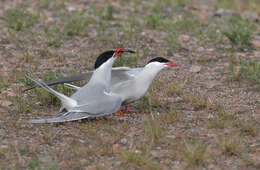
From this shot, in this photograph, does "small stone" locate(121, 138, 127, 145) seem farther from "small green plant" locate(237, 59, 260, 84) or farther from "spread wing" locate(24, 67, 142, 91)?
"small green plant" locate(237, 59, 260, 84)

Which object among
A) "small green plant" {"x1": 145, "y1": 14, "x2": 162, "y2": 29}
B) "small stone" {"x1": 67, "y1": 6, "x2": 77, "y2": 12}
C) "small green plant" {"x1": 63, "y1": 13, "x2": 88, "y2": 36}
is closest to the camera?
"small green plant" {"x1": 63, "y1": 13, "x2": 88, "y2": 36}

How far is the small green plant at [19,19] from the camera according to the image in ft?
23.8

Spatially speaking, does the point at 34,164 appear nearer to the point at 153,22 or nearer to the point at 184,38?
the point at 184,38

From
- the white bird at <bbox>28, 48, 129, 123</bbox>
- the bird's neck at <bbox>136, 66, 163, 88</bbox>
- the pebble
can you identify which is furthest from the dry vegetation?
the bird's neck at <bbox>136, 66, 163, 88</bbox>

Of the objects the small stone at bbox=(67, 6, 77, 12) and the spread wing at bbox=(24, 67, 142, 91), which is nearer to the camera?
the spread wing at bbox=(24, 67, 142, 91)

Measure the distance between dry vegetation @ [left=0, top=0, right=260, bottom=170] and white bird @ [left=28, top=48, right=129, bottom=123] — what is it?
0.11 meters

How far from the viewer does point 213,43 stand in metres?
7.16

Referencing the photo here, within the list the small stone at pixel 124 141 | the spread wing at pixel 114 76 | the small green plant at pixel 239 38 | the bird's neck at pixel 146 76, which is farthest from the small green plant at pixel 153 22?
the small stone at pixel 124 141

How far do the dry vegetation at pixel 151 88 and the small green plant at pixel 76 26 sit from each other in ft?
0.05

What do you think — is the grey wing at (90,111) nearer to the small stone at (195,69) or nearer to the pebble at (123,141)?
the pebble at (123,141)

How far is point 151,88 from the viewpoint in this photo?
211 inches

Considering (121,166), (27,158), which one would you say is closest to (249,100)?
(121,166)

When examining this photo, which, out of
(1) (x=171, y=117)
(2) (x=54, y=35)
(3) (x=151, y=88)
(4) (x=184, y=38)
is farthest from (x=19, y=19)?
(1) (x=171, y=117)

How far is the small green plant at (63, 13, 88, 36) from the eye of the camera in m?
7.19
